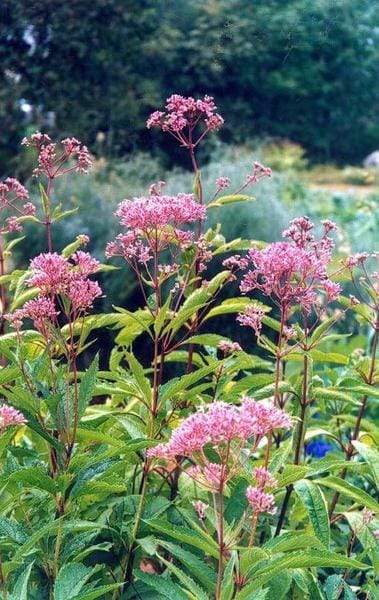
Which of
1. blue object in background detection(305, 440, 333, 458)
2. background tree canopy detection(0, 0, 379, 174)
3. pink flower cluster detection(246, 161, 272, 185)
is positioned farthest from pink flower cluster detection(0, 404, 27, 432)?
background tree canopy detection(0, 0, 379, 174)

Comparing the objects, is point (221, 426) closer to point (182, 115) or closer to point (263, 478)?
point (263, 478)

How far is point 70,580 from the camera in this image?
1410 millimetres

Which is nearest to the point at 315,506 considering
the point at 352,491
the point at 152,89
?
the point at 352,491

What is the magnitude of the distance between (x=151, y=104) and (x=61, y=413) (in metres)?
9.23

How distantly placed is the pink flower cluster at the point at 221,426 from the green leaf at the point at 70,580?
24 centimetres

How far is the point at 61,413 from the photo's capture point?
5.16 ft

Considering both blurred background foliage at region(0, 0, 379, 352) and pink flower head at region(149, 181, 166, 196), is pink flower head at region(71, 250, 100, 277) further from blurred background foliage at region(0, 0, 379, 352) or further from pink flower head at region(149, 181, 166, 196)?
blurred background foliage at region(0, 0, 379, 352)

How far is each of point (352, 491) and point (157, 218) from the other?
1.82ft

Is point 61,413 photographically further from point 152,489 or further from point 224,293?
point 224,293

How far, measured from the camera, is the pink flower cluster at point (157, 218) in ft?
5.32

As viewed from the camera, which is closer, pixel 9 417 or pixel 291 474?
pixel 9 417

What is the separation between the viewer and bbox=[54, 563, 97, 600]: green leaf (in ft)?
4.50

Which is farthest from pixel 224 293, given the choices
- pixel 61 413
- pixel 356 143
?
pixel 356 143

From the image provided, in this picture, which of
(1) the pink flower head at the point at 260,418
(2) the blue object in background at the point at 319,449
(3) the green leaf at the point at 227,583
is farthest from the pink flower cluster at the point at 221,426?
(2) the blue object in background at the point at 319,449
